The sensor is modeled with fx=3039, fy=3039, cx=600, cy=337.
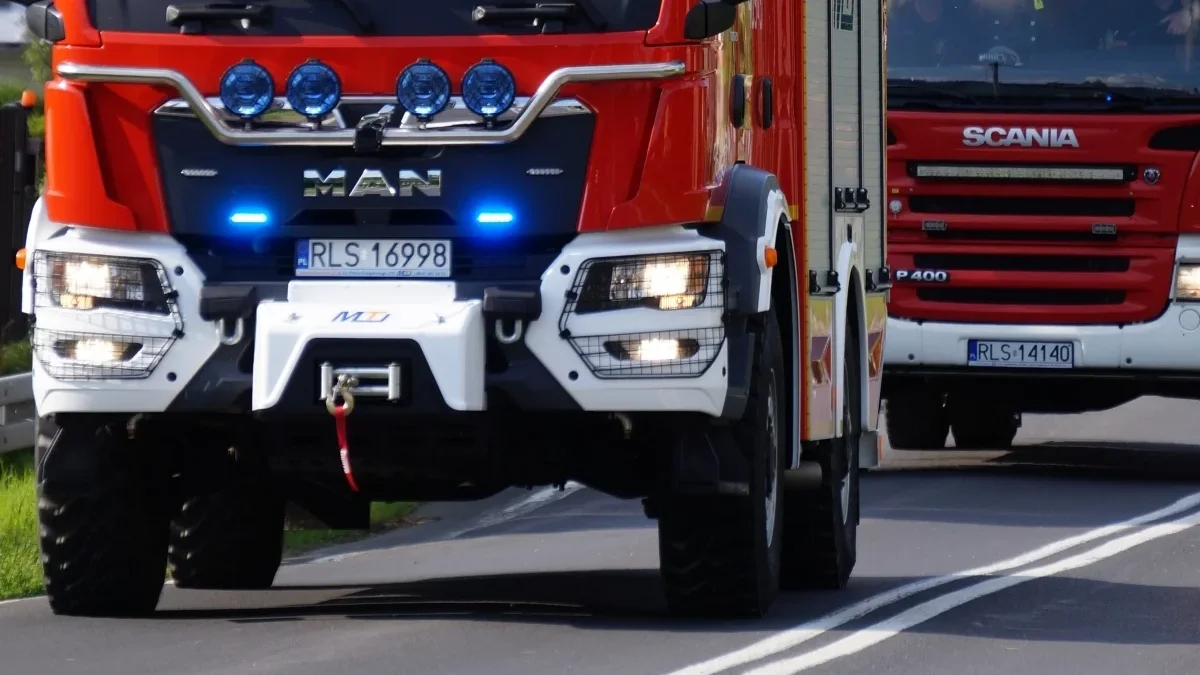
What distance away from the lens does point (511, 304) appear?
9.57 m

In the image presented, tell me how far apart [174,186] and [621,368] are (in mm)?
1573

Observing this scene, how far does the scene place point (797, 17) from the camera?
11.8m

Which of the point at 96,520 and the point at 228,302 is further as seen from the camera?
the point at 96,520

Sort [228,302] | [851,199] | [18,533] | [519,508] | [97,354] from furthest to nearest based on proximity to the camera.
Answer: [519,508] < [18,533] < [851,199] < [97,354] < [228,302]

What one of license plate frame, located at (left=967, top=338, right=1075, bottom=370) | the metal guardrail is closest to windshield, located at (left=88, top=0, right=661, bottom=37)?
the metal guardrail

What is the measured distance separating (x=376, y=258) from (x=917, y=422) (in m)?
11.5

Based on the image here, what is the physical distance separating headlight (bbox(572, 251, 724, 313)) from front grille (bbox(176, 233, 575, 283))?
0.17 m

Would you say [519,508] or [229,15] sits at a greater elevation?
[229,15]

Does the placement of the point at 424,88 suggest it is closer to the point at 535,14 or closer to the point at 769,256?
the point at 535,14

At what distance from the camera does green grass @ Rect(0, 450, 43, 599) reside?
38.4 ft

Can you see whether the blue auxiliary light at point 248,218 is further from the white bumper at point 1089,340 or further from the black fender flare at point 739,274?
the white bumper at point 1089,340

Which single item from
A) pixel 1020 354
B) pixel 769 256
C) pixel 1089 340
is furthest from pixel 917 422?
pixel 769 256

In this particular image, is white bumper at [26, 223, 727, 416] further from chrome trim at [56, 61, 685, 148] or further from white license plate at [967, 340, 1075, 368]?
white license plate at [967, 340, 1075, 368]

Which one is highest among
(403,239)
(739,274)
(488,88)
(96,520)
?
(488,88)
